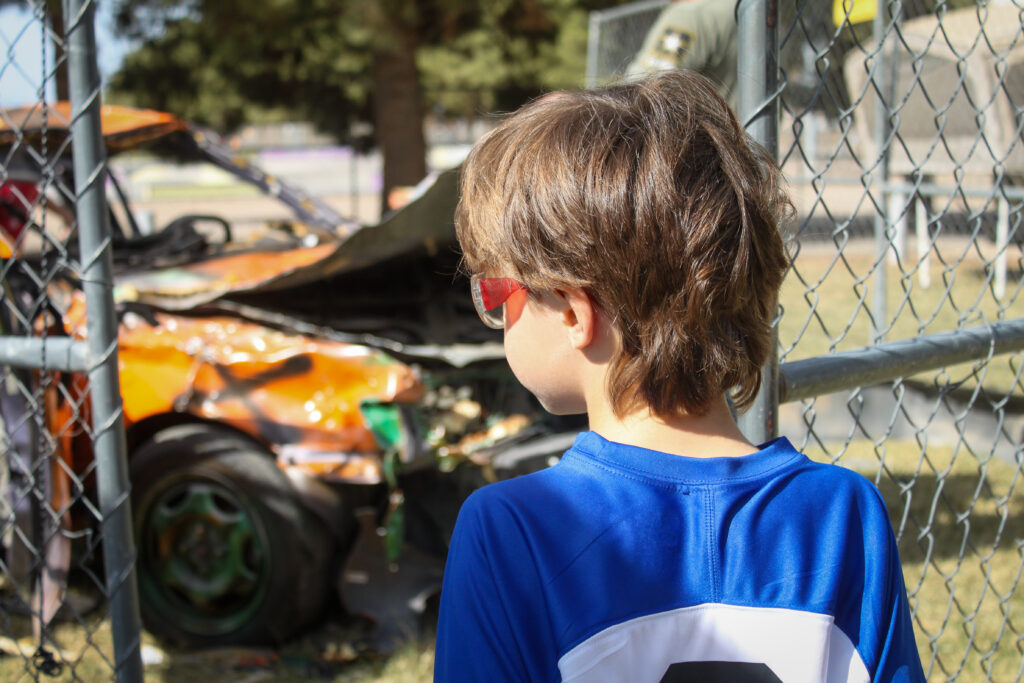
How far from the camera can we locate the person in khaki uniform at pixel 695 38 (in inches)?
170

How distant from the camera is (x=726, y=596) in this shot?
970 mm

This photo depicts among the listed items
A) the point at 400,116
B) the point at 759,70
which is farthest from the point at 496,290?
the point at 400,116

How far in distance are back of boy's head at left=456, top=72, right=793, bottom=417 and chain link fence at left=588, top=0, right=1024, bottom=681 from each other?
0.25m

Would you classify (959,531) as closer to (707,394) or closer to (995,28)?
(995,28)

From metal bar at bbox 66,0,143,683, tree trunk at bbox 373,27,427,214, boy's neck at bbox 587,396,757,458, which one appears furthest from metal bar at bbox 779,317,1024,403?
tree trunk at bbox 373,27,427,214

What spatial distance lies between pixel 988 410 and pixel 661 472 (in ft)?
13.8

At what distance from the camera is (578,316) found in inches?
40.9

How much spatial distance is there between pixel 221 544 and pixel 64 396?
0.77 metres

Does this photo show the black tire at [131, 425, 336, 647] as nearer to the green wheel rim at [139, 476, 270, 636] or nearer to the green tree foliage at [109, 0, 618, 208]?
the green wheel rim at [139, 476, 270, 636]

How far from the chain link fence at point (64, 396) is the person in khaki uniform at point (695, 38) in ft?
8.60

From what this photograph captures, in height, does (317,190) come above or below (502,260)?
below

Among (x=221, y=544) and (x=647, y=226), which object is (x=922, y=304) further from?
(x=647, y=226)

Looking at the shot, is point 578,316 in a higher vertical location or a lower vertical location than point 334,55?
lower

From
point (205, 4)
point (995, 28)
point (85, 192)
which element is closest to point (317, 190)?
point (205, 4)
